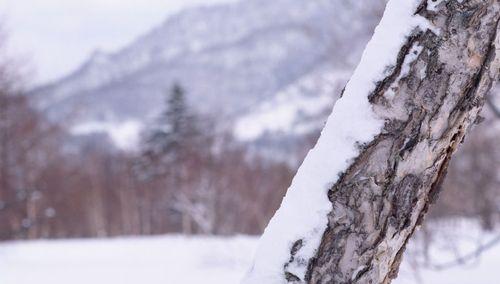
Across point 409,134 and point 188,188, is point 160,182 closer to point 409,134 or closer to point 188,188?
point 188,188

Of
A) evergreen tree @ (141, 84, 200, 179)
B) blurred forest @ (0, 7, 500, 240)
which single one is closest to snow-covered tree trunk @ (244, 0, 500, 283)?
blurred forest @ (0, 7, 500, 240)

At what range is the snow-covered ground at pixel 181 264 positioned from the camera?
773 cm

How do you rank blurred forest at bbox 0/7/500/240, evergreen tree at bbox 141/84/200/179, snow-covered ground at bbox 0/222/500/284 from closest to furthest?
snow-covered ground at bbox 0/222/500/284 < blurred forest at bbox 0/7/500/240 < evergreen tree at bbox 141/84/200/179

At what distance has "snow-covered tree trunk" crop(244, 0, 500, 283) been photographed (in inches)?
44.1

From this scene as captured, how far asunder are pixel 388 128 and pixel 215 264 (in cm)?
1003

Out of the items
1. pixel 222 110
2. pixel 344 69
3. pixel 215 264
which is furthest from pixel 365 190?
pixel 222 110

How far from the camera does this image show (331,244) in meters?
1.16

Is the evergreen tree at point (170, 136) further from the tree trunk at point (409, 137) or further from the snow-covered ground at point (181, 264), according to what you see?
the tree trunk at point (409, 137)

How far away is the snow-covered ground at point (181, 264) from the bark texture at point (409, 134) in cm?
549

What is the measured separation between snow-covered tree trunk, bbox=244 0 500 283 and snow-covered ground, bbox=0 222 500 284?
5492mm

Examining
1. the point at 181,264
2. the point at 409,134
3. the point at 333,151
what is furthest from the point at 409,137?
the point at 181,264

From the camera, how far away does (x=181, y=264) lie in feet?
41.4

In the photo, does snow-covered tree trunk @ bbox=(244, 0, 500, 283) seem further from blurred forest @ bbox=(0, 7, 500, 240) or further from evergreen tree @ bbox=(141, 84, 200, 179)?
evergreen tree @ bbox=(141, 84, 200, 179)

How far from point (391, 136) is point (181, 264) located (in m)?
11.9
